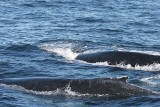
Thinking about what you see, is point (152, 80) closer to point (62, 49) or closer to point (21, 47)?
point (62, 49)

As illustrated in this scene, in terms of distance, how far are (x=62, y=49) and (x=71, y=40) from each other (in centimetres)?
352

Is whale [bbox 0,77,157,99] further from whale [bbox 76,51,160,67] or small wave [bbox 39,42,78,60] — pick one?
small wave [bbox 39,42,78,60]

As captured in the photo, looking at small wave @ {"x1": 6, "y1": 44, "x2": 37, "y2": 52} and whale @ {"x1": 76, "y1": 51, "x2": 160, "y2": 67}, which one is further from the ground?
small wave @ {"x1": 6, "y1": 44, "x2": 37, "y2": 52}

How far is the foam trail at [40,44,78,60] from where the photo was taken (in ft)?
98.6

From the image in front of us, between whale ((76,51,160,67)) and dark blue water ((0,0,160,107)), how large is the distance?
0.43 metres

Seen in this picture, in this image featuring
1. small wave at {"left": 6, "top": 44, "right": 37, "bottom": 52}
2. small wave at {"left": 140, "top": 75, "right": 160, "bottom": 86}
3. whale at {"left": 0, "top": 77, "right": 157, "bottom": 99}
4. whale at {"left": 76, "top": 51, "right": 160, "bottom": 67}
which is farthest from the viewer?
small wave at {"left": 6, "top": 44, "right": 37, "bottom": 52}

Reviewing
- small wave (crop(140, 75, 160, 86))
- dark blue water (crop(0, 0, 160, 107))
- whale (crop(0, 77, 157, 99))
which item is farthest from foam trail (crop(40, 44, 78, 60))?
whale (crop(0, 77, 157, 99))

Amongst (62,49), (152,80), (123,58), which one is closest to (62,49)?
(62,49)

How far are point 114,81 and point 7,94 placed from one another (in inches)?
168

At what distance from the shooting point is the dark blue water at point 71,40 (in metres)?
20.1

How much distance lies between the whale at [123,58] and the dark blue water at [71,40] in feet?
→ 1.43

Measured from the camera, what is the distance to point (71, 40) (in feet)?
116

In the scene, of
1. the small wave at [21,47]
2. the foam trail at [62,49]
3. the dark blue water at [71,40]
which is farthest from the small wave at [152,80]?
the small wave at [21,47]

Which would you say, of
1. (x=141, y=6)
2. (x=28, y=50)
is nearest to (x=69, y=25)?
(x=28, y=50)
